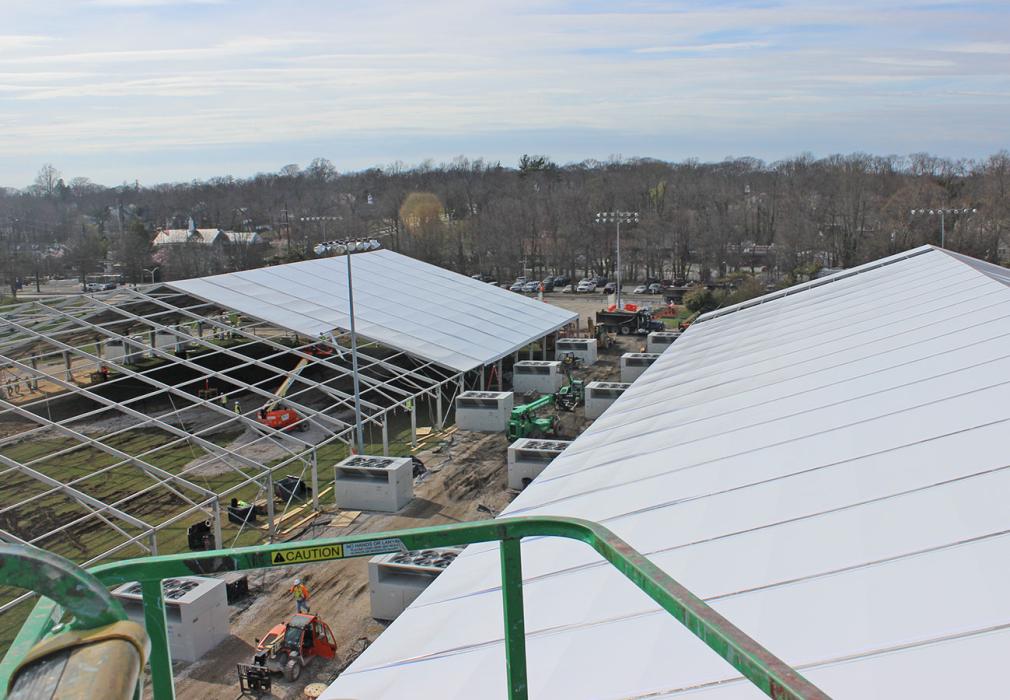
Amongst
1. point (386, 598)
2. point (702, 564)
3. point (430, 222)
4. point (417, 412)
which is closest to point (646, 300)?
point (430, 222)

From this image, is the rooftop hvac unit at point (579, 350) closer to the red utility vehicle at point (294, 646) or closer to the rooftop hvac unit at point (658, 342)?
the rooftop hvac unit at point (658, 342)

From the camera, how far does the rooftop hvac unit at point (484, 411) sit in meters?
24.7

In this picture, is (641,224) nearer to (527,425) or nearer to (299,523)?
(527,425)

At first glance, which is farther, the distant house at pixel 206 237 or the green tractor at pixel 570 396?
the distant house at pixel 206 237

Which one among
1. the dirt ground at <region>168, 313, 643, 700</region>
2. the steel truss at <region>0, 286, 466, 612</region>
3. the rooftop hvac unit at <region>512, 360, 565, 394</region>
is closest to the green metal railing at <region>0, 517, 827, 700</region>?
the dirt ground at <region>168, 313, 643, 700</region>

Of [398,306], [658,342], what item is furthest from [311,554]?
[658,342]

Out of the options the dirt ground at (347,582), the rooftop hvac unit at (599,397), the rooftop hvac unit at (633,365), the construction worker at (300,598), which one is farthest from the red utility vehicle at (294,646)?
the rooftop hvac unit at (633,365)

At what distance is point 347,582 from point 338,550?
13.0 meters

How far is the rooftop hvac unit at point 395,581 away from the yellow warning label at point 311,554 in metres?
10.8

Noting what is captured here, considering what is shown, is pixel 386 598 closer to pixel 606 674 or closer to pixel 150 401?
pixel 606 674

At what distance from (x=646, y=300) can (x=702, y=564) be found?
163 feet

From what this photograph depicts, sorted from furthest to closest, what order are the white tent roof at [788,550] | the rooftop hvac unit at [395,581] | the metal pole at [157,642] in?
the rooftop hvac unit at [395,581] → the white tent roof at [788,550] → the metal pole at [157,642]

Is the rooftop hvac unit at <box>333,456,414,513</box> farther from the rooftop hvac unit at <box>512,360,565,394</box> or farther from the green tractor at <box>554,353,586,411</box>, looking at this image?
the rooftop hvac unit at <box>512,360,565,394</box>

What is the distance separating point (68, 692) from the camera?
1.42 meters
